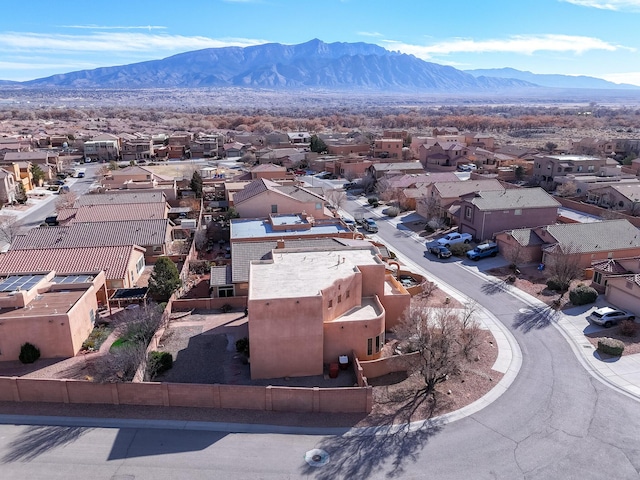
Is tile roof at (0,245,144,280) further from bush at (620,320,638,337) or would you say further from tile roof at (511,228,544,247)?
bush at (620,320,638,337)

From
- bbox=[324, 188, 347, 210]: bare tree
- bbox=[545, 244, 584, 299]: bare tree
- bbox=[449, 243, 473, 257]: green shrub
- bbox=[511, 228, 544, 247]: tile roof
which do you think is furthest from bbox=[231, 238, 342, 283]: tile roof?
bbox=[324, 188, 347, 210]: bare tree

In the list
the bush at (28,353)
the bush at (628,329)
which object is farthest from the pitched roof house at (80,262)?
the bush at (628,329)

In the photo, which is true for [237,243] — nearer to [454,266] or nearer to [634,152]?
[454,266]

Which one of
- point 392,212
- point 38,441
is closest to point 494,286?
point 392,212

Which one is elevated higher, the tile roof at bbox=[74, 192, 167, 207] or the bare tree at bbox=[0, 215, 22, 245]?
the tile roof at bbox=[74, 192, 167, 207]

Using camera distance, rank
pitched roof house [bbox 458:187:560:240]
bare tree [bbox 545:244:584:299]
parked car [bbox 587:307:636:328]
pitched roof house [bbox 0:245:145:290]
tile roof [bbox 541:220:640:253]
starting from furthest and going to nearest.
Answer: pitched roof house [bbox 458:187:560:240]
tile roof [bbox 541:220:640:253]
bare tree [bbox 545:244:584:299]
pitched roof house [bbox 0:245:145:290]
parked car [bbox 587:307:636:328]

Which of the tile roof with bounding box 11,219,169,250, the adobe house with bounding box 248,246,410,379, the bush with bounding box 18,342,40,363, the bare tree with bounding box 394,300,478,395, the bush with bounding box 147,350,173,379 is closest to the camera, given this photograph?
the bare tree with bounding box 394,300,478,395

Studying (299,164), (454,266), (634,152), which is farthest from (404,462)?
(634,152)
